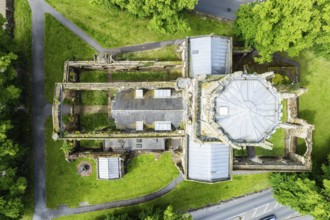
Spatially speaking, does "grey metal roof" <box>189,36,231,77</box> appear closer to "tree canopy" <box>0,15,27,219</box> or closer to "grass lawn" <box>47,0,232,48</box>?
"grass lawn" <box>47,0,232,48</box>

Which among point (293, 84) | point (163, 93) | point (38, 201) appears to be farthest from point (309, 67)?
point (38, 201)

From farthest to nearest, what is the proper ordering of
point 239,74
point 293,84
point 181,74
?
point 181,74 < point 293,84 < point 239,74

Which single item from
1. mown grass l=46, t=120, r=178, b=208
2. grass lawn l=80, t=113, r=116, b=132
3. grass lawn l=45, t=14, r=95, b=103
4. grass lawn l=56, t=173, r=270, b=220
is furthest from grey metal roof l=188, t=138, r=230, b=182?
grass lawn l=45, t=14, r=95, b=103

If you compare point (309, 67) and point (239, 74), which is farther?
point (309, 67)

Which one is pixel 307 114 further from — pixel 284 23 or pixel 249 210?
pixel 284 23

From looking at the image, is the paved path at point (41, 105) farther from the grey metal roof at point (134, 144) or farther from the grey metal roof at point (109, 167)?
the grey metal roof at point (134, 144)

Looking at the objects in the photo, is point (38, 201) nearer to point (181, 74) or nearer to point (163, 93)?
point (163, 93)
